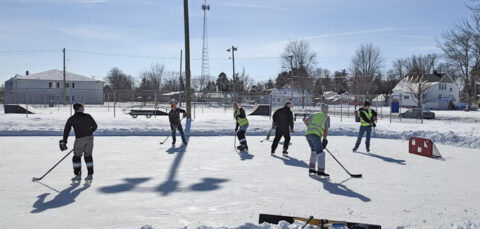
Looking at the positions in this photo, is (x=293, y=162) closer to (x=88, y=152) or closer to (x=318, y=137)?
(x=318, y=137)

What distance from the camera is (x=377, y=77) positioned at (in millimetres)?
76000

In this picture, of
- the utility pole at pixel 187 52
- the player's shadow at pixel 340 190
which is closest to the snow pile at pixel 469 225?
the player's shadow at pixel 340 190

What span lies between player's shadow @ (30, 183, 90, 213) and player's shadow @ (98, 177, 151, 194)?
418mm

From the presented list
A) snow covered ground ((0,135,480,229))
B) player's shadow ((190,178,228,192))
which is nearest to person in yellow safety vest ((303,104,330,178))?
snow covered ground ((0,135,480,229))

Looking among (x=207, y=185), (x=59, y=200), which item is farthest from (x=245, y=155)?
(x=59, y=200)

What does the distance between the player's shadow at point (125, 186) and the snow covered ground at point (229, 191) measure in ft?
0.06

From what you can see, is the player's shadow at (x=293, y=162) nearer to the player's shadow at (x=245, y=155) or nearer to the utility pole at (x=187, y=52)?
the player's shadow at (x=245, y=155)

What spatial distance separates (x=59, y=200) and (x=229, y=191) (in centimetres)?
273

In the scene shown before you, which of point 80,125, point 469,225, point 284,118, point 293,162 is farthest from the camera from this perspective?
point 284,118

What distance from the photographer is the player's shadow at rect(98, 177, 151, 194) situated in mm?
6086

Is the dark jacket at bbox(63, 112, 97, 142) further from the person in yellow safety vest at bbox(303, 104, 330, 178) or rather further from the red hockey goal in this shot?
the red hockey goal

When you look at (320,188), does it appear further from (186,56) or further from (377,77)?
(377,77)

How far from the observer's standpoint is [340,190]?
6.19 m

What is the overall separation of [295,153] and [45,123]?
14154 millimetres
